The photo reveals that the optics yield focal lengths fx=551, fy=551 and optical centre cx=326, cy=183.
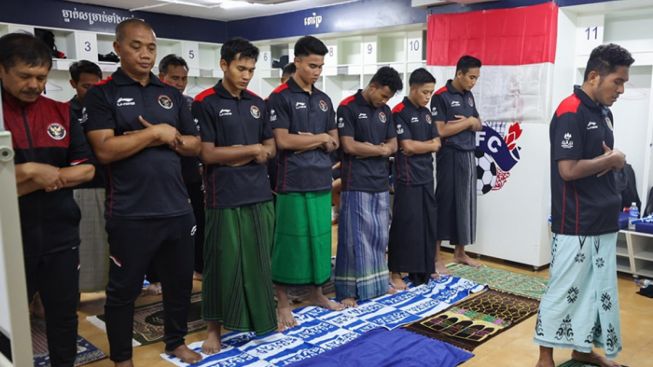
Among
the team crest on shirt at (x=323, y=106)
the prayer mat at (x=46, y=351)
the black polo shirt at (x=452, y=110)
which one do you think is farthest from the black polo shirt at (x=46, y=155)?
the black polo shirt at (x=452, y=110)

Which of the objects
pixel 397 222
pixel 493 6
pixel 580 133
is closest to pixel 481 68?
pixel 493 6

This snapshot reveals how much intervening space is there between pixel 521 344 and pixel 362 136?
1621 millimetres

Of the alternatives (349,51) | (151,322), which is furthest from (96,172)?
(349,51)

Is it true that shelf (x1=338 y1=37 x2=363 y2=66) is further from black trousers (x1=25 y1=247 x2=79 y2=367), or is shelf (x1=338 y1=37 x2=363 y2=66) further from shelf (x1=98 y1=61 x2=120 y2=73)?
black trousers (x1=25 y1=247 x2=79 y2=367)

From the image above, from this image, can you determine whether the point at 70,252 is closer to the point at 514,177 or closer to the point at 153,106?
the point at 153,106

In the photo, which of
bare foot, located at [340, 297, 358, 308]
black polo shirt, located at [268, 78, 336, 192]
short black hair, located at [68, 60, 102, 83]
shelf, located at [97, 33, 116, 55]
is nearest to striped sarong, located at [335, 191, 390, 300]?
bare foot, located at [340, 297, 358, 308]

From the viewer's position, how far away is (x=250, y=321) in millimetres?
3035

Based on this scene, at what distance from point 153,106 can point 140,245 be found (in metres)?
0.64

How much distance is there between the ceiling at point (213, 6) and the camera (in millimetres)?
6406

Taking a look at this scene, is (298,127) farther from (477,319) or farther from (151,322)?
(477,319)

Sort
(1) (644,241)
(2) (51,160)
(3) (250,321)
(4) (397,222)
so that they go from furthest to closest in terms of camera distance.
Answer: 1. (1) (644,241)
2. (4) (397,222)
3. (3) (250,321)
4. (2) (51,160)

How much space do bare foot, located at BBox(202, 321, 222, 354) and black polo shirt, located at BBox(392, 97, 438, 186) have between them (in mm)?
1738

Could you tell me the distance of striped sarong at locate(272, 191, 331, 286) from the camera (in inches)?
136

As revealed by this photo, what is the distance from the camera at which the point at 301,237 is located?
347 cm
